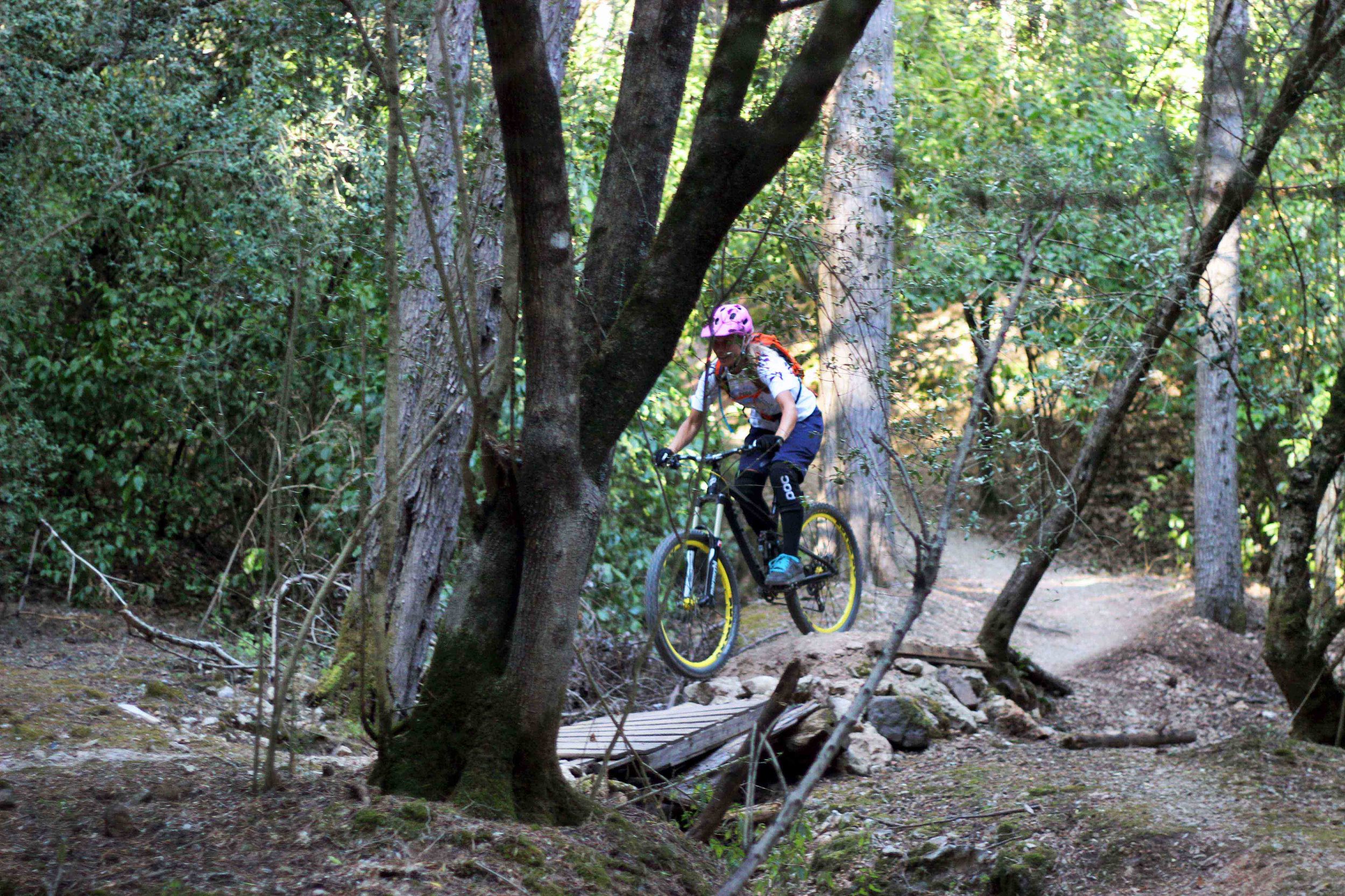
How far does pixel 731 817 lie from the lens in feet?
18.2

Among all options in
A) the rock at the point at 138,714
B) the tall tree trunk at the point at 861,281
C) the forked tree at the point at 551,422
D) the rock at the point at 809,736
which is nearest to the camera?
the forked tree at the point at 551,422

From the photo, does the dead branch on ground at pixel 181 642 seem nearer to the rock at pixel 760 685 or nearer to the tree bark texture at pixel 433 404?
the tree bark texture at pixel 433 404

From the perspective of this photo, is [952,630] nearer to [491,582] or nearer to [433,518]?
[433,518]

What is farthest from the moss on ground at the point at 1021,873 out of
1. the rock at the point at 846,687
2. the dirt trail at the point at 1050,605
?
the dirt trail at the point at 1050,605

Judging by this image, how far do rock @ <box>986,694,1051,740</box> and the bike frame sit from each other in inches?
57.7

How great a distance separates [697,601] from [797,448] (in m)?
1.15

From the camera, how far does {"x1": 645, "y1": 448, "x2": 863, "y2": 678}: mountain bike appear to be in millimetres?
6992

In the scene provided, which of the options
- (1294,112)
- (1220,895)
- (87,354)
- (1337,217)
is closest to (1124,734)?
(1220,895)

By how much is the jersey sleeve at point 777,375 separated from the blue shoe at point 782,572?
3.71 feet

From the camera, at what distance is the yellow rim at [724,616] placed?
720cm

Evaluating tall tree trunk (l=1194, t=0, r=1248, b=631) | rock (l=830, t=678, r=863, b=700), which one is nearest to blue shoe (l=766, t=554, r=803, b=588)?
rock (l=830, t=678, r=863, b=700)

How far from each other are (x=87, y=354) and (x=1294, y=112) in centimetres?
928

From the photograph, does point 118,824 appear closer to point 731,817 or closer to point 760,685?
point 731,817

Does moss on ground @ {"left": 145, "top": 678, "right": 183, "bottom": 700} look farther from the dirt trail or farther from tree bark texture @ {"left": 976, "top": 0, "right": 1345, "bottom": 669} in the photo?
the dirt trail
